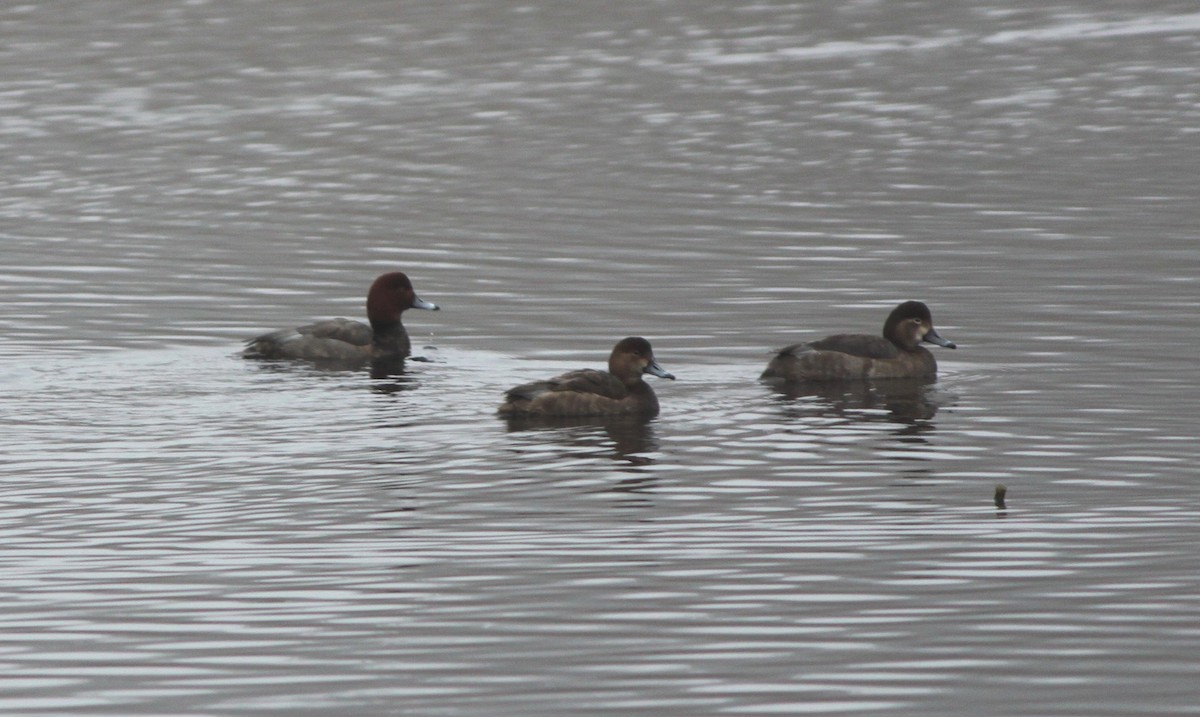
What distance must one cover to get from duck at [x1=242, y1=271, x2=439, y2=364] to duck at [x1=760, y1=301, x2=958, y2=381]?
3797mm

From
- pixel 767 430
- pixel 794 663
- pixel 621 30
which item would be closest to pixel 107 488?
pixel 767 430

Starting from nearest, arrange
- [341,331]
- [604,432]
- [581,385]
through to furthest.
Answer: [604,432] → [581,385] → [341,331]

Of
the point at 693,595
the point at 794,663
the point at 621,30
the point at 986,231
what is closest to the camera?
the point at 794,663

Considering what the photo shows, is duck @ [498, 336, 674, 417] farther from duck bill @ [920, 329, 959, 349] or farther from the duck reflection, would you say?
duck bill @ [920, 329, 959, 349]

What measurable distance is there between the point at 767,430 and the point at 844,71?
2847 cm

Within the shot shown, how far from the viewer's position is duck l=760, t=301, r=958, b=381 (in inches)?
664

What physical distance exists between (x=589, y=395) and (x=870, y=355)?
8.94 ft

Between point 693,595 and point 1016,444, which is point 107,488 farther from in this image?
point 1016,444

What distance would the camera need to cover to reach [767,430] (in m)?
14.9

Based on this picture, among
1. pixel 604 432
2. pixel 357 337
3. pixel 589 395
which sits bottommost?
pixel 604 432

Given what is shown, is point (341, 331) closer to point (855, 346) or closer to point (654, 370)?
point (654, 370)

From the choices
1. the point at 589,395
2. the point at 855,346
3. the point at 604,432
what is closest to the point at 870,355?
the point at 855,346

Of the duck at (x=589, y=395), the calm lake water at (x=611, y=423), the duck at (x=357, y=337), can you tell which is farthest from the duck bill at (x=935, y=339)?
the duck at (x=357, y=337)

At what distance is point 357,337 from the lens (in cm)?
1903
